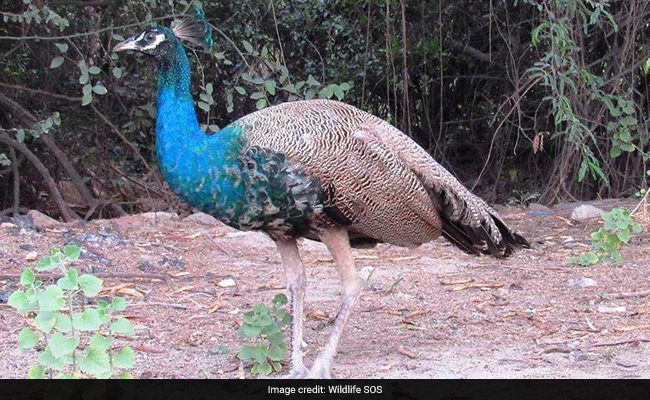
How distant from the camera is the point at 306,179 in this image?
12.5 ft

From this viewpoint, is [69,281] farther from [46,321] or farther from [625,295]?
[625,295]

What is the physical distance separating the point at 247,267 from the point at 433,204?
1824 mm

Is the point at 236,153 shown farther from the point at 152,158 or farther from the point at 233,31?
the point at 152,158

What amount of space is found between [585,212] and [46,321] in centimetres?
484

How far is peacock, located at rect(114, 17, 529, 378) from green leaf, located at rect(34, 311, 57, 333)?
100cm

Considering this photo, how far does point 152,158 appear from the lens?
8305 mm

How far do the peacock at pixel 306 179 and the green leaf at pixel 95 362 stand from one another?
99 centimetres

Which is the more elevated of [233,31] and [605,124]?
[233,31]

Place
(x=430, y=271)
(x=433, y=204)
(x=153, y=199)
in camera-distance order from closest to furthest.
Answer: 1. (x=433, y=204)
2. (x=430, y=271)
3. (x=153, y=199)

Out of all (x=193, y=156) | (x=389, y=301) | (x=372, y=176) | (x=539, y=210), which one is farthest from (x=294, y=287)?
(x=539, y=210)

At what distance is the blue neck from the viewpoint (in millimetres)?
3811
